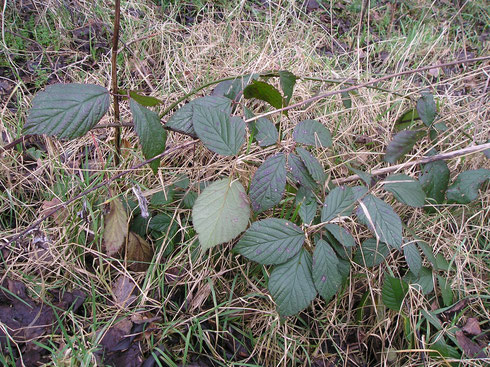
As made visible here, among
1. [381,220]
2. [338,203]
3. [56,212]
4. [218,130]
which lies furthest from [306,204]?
[56,212]

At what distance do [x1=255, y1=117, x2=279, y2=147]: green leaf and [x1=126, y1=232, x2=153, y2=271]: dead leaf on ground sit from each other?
0.45 meters

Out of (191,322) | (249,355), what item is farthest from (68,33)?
(249,355)

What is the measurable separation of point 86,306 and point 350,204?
80cm

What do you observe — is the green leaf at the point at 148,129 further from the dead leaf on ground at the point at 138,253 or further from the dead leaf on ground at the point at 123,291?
the dead leaf on ground at the point at 123,291

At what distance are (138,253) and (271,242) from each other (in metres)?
0.41

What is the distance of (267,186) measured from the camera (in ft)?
3.35

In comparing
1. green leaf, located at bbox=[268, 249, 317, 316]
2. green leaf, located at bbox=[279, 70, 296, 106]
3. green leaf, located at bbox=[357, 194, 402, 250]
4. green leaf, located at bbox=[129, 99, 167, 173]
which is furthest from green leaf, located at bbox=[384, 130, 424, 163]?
green leaf, located at bbox=[129, 99, 167, 173]

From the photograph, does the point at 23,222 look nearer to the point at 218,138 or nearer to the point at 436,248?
the point at 218,138

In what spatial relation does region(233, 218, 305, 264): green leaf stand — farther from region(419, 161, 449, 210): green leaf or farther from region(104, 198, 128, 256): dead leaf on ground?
region(419, 161, 449, 210): green leaf

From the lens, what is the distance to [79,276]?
1.16 metres

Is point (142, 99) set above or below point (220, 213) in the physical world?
above

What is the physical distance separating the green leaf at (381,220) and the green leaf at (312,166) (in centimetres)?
13

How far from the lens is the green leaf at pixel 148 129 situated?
96 centimetres

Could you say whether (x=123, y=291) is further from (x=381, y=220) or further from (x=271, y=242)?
(x=381, y=220)
